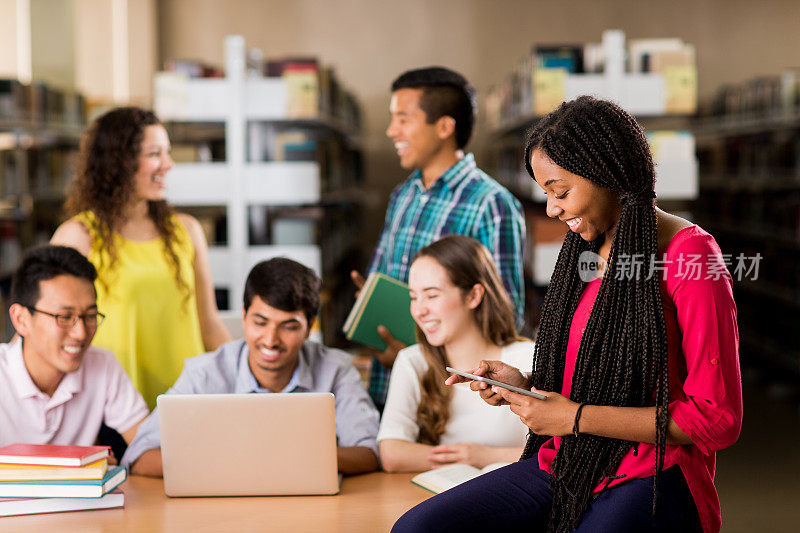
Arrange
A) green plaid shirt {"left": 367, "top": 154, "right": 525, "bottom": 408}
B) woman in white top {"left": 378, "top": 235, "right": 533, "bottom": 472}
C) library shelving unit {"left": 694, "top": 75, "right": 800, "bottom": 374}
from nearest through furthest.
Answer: woman in white top {"left": 378, "top": 235, "right": 533, "bottom": 472} → green plaid shirt {"left": 367, "top": 154, "right": 525, "bottom": 408} → library shelving unit {"left": 694, "top": 75, "right": 800, "bottom": 374}

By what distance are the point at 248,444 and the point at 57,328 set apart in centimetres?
67

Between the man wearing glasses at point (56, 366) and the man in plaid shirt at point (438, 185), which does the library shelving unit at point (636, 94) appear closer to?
the man in plaid shirt at point (438, 185)

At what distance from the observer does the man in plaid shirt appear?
264 cm

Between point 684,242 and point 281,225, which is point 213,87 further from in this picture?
point 684,242

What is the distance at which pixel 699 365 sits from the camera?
1400mm

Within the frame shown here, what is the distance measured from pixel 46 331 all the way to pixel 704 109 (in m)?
7.49

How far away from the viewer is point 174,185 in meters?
4.20

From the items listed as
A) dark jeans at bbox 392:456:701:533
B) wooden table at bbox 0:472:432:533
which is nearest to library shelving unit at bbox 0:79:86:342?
wooden table at bbox 0:472:432:533

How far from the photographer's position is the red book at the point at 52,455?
184 cm

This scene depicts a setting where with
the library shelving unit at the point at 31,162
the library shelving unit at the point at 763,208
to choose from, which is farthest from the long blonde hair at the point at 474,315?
the library shelving unit at the point at 763,208

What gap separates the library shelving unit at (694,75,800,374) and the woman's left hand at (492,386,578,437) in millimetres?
4429

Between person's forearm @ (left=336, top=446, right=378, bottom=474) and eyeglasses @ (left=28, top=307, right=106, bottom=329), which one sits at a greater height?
eyeglasses @ (left=28, top=307, right=106, bottom=329)

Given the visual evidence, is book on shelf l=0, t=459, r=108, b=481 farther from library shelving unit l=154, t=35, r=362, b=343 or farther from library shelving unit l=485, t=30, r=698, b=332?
library shelving unit l=485, t=30, r=698, b=332

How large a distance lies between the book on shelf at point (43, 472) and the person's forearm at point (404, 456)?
2.11 ft
